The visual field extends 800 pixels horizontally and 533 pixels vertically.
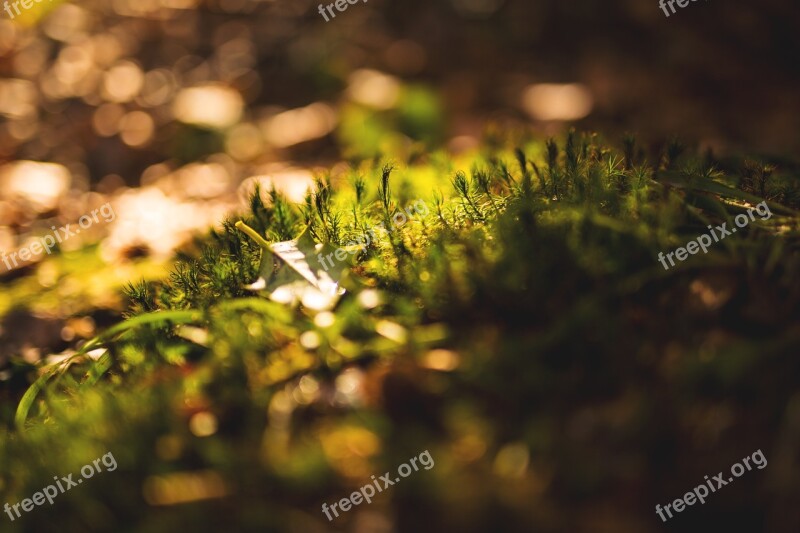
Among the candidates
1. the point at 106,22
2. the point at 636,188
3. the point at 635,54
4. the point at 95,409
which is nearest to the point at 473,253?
the point at 636,188

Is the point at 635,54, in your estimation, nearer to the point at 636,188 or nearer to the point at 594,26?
the point at 594,26

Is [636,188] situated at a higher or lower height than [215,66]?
higher

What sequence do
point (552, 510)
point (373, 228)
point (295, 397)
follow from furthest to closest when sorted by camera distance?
point (373, 228)
point (295, 397)
point (552, 510)

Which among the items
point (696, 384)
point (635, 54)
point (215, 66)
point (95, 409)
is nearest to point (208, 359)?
point (95, 409)

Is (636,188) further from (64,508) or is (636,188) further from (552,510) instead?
(64,508)

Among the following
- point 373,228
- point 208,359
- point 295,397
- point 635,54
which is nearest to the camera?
point 295,397

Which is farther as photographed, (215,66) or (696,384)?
(215,66)
